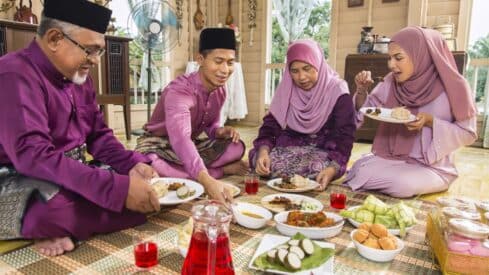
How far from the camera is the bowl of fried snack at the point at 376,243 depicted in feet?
4.11

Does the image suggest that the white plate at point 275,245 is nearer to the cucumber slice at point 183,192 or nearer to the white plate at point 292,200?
the white plate at point 292,200

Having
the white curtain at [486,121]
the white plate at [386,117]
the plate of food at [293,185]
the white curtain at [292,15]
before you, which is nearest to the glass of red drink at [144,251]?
the plate of food at [293,185]

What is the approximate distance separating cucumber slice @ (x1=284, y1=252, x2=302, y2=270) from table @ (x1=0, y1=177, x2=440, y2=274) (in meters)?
0.18

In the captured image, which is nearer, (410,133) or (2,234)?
(2,234)

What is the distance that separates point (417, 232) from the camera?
1.59 m

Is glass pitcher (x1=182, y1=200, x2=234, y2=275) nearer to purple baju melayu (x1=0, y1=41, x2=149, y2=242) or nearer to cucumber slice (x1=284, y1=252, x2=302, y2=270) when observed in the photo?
cucumber slice (x1=284, y1=252, x2=302, y2=270)

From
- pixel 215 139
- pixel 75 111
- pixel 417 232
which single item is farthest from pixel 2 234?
pixel 417 232

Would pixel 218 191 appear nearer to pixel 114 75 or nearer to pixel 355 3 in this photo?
pixel 114 75

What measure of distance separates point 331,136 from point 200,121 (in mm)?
862

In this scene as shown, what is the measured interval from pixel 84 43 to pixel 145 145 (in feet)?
3.60

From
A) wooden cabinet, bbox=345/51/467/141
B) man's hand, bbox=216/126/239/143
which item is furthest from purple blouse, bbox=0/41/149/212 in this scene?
wooden cabinet, bbox=345/51/467/141

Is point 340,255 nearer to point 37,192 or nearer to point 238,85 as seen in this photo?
point 37,192

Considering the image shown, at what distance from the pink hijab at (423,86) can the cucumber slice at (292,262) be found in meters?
1.51

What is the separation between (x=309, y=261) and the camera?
112cm
